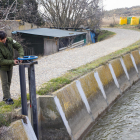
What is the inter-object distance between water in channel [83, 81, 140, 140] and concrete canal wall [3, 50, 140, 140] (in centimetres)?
25

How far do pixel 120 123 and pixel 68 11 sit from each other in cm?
2211

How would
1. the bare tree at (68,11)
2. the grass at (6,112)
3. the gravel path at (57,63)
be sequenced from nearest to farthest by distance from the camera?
the grass at (6,112)
the gravel path at (57,63)
the bare tree at (68,11)

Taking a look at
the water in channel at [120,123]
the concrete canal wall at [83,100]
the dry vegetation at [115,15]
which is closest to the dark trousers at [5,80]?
the concrete canal wall at [83,100]

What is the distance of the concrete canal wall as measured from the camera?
5.41m

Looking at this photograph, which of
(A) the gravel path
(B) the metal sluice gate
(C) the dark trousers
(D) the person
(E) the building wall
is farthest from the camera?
(E) the building wall

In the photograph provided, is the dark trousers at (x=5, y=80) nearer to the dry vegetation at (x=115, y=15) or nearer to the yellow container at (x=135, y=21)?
the yellow container at (x=135, y=21)

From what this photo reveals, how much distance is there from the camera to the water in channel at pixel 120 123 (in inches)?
239

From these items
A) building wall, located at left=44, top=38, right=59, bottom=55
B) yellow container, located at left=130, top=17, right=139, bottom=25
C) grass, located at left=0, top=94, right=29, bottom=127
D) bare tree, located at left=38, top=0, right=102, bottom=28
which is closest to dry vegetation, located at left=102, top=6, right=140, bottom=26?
yellow container, located at left=130, top=17, right=139, bottom=25

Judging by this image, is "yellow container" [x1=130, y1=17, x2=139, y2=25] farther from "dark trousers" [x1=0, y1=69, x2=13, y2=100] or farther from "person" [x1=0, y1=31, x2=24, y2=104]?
"dark trousers" [x1=0, y1=69, x2=13, y2=100]

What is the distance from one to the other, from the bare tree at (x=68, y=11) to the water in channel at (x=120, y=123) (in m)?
19.3

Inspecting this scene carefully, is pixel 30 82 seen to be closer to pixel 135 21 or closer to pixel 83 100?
pixel 83 100

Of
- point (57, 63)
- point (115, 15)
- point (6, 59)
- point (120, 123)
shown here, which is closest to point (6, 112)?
point (6, 59)

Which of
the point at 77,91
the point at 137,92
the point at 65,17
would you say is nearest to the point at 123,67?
the point at 137,92

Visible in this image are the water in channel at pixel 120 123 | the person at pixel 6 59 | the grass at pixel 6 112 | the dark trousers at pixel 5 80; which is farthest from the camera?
the water in channel at pixel 120 123
